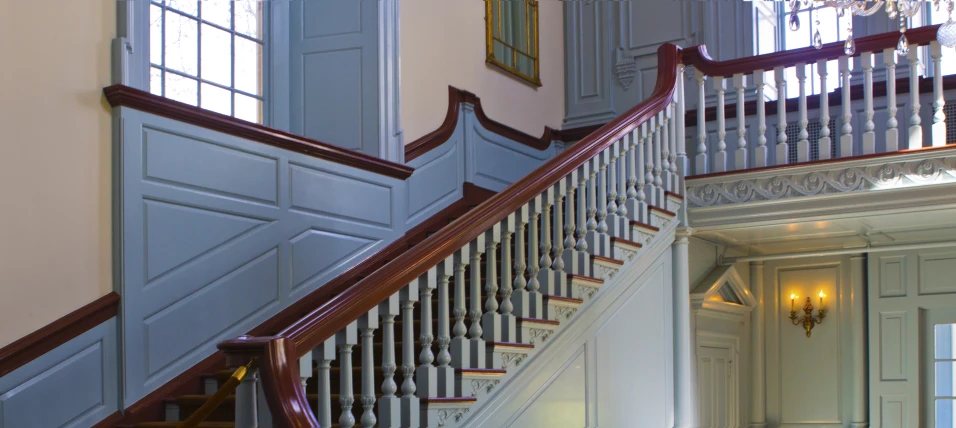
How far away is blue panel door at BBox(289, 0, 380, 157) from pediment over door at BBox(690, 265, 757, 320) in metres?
2.37

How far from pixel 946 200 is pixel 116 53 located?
4456 mm

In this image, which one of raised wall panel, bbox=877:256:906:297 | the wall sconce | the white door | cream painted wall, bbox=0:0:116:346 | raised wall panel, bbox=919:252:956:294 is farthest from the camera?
the wall sconce

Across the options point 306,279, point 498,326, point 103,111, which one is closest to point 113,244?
point 103,111

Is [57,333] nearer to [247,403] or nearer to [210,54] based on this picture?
[247,403]

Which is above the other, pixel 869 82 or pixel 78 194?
pixel 869 82

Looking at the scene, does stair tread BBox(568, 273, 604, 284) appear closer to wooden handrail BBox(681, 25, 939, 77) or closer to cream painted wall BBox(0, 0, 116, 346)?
wooden handrail BBox(681, 25, 939, 77)

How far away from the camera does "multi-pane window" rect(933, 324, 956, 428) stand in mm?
7191

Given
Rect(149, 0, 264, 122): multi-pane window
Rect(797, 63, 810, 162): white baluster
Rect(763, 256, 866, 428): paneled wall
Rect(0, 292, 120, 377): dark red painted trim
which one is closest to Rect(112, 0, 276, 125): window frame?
Rect(149, 0, 264, 122): multi-pane window

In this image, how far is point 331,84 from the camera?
6.61 m

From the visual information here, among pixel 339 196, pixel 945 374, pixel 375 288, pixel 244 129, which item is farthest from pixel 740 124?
pixel 375 288

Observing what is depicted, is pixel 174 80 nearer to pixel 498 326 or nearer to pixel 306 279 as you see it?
pixel 306 279

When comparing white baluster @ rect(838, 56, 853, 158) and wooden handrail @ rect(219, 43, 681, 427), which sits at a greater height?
white baluster @ rect(838, 56, 853, 158)

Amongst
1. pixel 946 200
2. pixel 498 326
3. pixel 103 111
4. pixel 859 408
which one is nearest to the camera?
pixel 498 326

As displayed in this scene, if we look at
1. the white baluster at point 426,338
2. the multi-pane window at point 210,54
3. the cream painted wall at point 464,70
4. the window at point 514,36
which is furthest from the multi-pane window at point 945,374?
the multi-pane window at point 210,54
